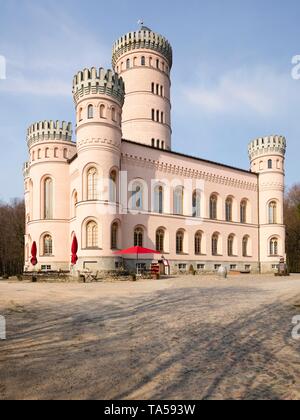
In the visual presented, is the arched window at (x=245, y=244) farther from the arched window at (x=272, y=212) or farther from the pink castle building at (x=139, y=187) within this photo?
the arched window at (x=272, y=212)

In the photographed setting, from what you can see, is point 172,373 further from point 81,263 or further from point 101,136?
point 101,136

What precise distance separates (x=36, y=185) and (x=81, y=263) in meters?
11.7

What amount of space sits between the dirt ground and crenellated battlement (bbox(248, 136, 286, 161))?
3449cm

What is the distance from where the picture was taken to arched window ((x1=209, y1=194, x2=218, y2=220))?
3962 cm

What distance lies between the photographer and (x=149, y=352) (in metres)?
6.75

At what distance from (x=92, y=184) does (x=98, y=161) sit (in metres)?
1.99

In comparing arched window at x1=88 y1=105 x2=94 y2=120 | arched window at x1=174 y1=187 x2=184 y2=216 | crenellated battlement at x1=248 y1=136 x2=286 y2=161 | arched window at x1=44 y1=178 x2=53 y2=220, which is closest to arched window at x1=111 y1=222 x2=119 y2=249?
arched window at x1=174 y1=187 x2=184 y2=216

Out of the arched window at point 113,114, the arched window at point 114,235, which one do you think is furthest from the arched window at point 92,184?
the arched window at point 113,114

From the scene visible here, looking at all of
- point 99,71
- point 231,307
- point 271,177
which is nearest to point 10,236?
point 99,71

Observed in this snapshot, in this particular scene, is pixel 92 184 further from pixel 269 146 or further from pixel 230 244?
pixel 269 146

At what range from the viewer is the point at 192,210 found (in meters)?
37.5

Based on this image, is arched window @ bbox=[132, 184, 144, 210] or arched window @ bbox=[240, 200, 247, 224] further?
arched window @ bbox=[240, 200, 247, 224]

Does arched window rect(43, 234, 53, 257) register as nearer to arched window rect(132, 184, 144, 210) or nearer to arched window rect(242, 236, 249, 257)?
arched window rect(132, 184, 144, 210)

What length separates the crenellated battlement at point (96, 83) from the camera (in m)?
30.2
